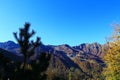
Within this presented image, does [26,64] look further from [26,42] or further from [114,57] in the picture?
[114,57]

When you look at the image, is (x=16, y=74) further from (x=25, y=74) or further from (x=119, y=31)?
(x=119, y=31)

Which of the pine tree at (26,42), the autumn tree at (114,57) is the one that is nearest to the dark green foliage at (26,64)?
the pine tree at (26,42)

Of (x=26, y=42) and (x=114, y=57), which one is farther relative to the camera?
(x=114, y=57)

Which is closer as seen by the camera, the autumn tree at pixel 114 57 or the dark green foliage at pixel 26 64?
the dark green foliage at pixel 26 64

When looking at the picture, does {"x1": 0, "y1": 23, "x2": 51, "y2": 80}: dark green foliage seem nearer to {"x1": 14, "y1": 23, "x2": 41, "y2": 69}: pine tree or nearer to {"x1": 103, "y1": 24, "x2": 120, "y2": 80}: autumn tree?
{"x1": 14, "y1": 23, "x2": 41, "y2": 69}: pine tree

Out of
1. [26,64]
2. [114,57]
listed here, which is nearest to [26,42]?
[26,64]

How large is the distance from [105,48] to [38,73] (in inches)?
1092

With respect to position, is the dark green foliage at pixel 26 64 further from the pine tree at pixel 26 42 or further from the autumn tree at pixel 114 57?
the autumn tree at pixel 114 57

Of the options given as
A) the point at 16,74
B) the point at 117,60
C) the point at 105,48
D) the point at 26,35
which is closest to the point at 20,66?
the point at 16,74

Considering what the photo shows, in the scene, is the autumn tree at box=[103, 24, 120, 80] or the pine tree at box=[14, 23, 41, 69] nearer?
the pine tree at box=[14, 23, 41, 69]

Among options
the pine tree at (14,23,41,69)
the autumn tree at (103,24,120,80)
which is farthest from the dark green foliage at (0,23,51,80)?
the autumn tree at (103,24,120,80)

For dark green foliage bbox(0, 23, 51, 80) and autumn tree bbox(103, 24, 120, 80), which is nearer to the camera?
dark green foliage bbox(0, 23, 51, 80)

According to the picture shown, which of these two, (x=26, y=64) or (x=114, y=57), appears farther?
(x=114, y=57)

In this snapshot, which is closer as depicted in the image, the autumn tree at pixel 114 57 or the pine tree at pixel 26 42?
the pine tree at pixel 26 42
